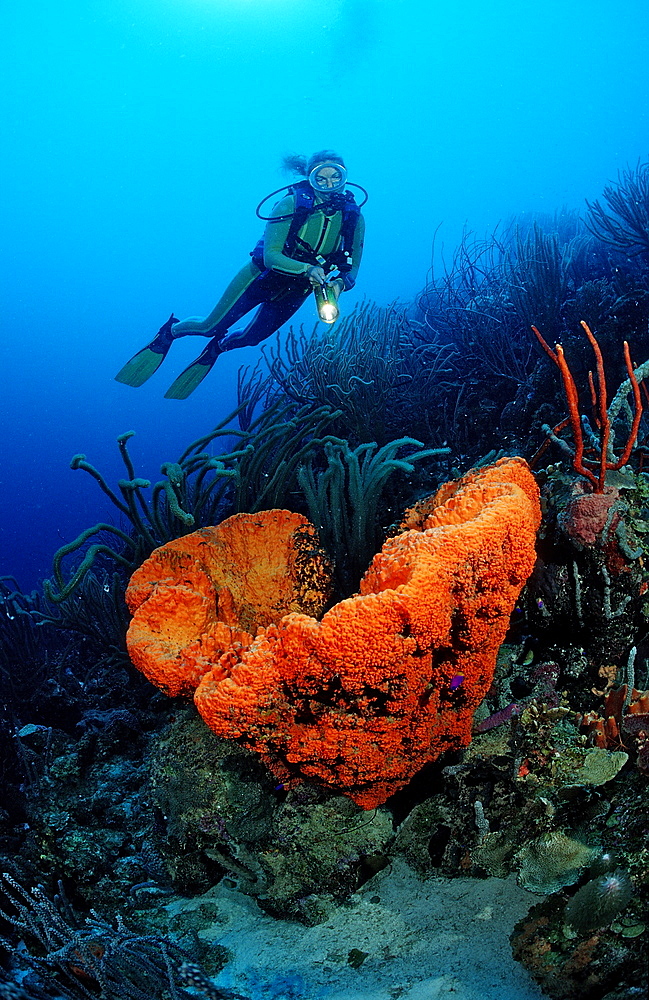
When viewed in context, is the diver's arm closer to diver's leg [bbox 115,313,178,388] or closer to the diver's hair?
the diver's hair

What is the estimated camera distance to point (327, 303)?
457 cm

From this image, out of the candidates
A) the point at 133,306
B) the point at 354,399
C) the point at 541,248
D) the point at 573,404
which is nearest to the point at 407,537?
the point at 573,404

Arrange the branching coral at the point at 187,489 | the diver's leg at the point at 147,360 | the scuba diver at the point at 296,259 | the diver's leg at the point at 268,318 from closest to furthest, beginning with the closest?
the branching coral at the point at 187,489 → the scuba diver at the point at 296,259 → the diver's leg at the point at 268,318 → the diver's leg at the point at 147,360

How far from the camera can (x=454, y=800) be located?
5.80 feet

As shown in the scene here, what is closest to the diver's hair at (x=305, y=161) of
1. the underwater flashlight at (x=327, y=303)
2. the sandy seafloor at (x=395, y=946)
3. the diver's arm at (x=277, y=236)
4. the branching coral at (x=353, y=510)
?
the diver's arm at (x=277, y=236)

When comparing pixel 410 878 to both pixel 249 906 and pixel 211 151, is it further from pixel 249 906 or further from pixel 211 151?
pixel 211 151

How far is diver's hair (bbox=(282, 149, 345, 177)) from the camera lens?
5656 millimetres

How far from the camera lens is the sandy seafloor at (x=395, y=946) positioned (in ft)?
4.83

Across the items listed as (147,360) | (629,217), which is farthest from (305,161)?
(629,217)

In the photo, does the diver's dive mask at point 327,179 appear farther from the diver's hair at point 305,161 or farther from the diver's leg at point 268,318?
the diver's leg at point 268,318

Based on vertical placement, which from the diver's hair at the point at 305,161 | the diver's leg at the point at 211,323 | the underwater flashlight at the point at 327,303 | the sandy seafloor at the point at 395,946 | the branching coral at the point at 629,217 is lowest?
the sandy seafloor at the point at 395,946

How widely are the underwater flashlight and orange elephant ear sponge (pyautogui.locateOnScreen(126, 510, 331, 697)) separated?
2672mm

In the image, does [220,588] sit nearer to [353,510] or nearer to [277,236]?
[353,510]

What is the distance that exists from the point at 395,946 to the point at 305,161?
755 cm
